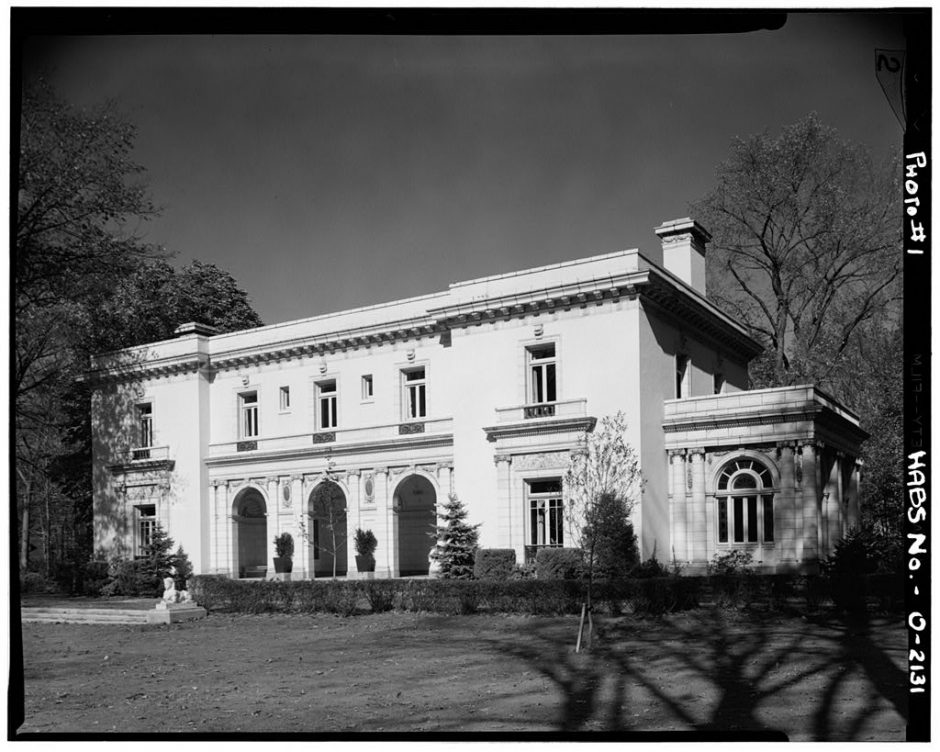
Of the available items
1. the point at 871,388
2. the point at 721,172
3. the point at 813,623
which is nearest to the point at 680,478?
the point at 871,388

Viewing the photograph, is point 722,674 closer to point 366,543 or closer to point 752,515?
point 752,515

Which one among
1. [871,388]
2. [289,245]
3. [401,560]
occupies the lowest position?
[401,560]

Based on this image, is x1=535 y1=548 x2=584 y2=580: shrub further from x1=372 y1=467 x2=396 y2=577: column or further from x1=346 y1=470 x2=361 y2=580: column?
x1=346 y1=470 x2=361 y2=580: column

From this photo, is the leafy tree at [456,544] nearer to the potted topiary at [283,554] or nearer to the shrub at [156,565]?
the potted topiary at [283,554]

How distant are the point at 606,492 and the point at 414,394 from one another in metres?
7.37

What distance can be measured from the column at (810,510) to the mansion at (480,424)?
0.05 metres

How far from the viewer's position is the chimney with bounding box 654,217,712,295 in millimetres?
25156

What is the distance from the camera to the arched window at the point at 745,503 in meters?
21.4

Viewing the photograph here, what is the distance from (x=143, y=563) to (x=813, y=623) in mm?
14145

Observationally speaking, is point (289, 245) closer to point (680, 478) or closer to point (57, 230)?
point (57, 230)

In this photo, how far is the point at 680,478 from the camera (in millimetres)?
22078

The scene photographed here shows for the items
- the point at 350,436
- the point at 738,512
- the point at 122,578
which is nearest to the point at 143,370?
the point at 122,578

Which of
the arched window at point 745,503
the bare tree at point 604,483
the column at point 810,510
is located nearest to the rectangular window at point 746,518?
the arched window at point 745,503

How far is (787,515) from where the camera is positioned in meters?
21.1
